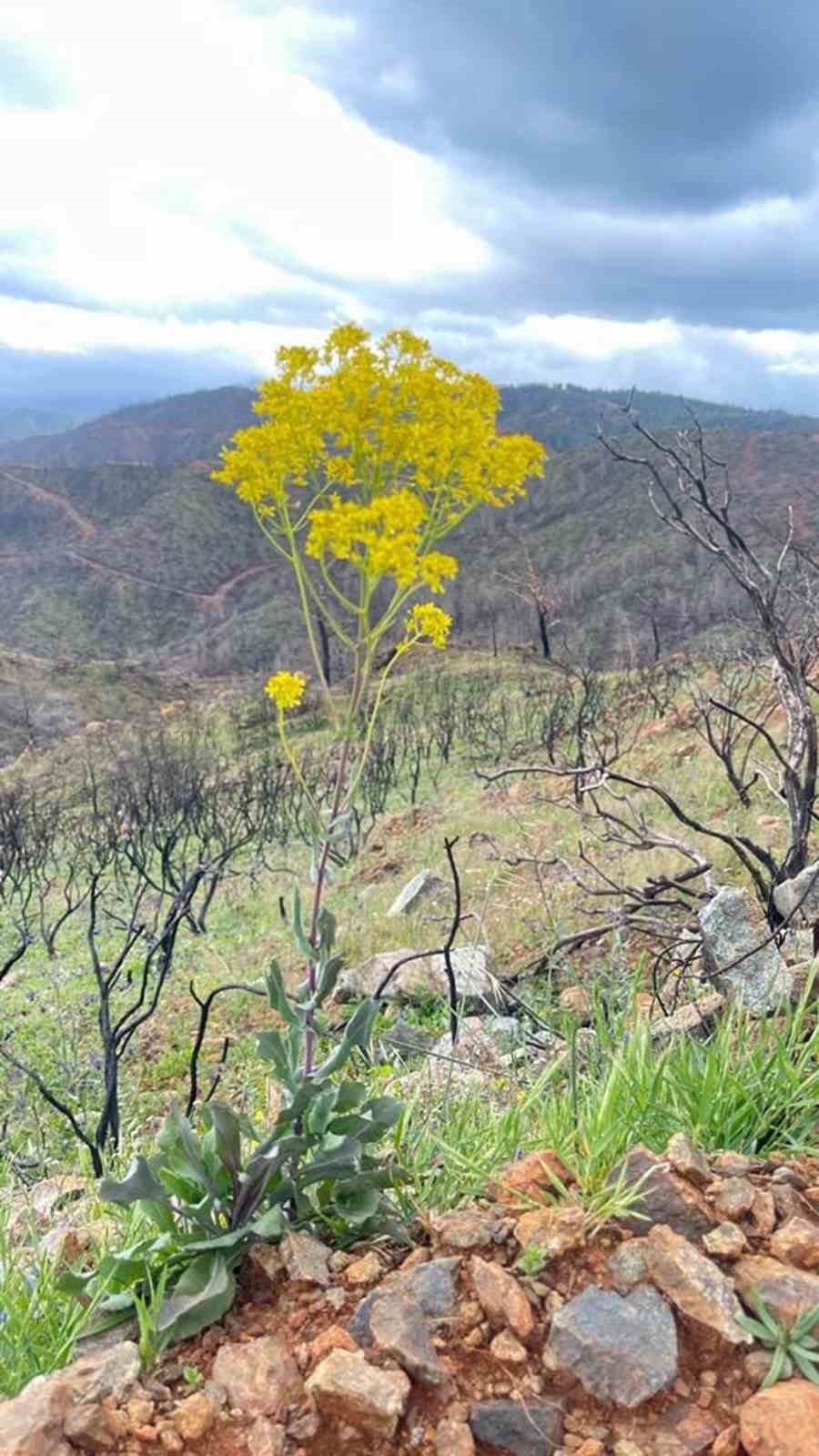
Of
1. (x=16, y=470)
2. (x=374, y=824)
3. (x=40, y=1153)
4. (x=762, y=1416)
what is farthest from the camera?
(x=16, y=470)

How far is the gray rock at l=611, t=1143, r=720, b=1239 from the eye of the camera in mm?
1870

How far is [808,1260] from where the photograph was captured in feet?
6.01

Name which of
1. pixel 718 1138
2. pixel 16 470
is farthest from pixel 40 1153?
pixel 16 470

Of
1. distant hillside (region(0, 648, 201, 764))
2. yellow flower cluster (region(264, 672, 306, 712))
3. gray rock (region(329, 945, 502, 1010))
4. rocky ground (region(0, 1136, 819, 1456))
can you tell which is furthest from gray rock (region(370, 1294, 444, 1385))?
distant hillside (region(0, 648, 201, 764))

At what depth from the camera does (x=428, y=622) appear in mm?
2008

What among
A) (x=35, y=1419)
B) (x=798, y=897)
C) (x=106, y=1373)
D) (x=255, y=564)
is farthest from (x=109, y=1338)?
(x=255, y=564)

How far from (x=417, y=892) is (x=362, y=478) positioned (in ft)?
26.9

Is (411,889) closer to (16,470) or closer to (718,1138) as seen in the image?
(718,1138)

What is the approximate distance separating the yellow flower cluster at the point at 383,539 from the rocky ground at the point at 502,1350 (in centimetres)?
133

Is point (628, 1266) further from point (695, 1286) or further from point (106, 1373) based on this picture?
point (106, 1373)

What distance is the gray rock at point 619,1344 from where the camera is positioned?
161 cm

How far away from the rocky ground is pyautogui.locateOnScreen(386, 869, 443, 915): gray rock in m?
7.76

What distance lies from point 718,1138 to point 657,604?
72431mm

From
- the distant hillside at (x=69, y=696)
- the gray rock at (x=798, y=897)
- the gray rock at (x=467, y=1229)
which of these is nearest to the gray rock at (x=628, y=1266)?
the gray rock at (x=467, y=1229)
